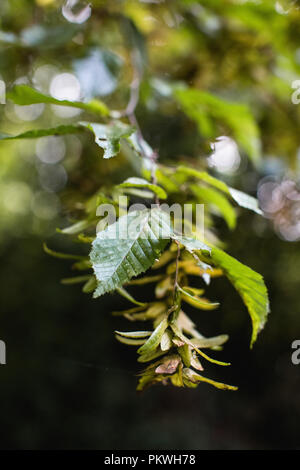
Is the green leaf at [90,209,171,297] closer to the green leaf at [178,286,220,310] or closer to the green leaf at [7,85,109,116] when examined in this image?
the green leaf at [178,286,220,310]

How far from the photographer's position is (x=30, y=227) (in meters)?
6.95

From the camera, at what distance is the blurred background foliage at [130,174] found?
1.18m

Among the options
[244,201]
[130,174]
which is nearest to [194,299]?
[244,201]

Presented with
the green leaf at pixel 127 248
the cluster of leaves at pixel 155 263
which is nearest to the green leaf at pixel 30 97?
the cluster of leaves at pixel 155 263

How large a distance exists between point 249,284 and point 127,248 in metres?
0.20

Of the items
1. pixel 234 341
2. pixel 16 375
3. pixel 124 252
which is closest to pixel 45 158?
pixel 16 375

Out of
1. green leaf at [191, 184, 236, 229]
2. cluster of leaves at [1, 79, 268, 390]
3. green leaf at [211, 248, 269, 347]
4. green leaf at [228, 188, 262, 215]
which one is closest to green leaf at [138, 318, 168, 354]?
cluster of leaves at [1, 79, 268, 390]

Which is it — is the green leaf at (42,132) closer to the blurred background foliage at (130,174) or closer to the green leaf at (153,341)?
the blurred background foliage at (130,174)

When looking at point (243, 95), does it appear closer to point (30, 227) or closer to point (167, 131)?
point (167, 131)

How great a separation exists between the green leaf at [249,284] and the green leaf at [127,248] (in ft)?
0.28

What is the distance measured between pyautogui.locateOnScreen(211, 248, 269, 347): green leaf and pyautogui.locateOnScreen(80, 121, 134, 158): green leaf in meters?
0.22

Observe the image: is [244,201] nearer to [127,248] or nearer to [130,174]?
[127,248]
